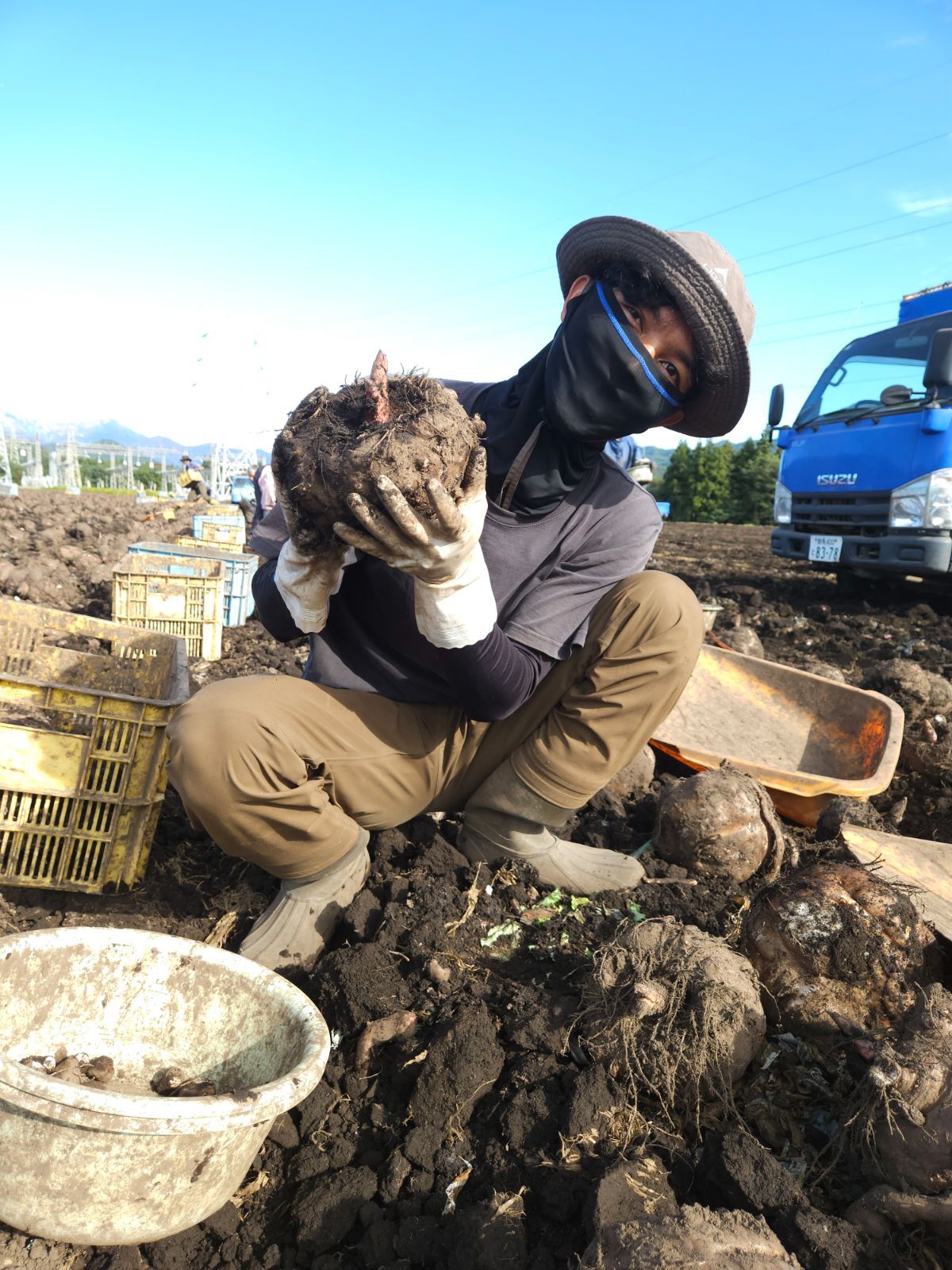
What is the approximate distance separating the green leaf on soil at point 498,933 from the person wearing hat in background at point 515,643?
27 centimetres

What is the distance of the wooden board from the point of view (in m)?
2.39

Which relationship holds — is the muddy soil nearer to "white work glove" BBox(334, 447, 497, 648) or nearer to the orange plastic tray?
"white work glove" BBox(334, 447, 497, 648)

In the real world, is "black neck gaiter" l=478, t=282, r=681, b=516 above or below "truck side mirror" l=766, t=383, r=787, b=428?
below

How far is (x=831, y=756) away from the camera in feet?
12.4

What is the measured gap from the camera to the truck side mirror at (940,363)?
20.9ft

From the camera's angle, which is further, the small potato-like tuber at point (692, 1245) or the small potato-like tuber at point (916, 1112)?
the small potato-like tuber at point (916, 1112)

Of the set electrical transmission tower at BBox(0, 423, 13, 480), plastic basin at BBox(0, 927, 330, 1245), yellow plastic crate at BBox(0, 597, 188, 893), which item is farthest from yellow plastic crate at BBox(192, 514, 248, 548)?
electrical transmission tower at BBox(0, 423, 13, 480)

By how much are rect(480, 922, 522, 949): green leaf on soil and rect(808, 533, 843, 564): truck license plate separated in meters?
6.26

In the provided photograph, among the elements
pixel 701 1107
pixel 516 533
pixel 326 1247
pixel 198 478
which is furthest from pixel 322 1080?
pixel 198 478

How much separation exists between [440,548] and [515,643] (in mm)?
618

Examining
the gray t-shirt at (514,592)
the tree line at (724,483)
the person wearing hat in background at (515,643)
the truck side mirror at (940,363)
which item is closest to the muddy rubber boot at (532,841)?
the person wearing hat in background at (515,643)

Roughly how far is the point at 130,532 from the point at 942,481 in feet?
33.8

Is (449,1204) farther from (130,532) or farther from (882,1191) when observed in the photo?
(130,532)

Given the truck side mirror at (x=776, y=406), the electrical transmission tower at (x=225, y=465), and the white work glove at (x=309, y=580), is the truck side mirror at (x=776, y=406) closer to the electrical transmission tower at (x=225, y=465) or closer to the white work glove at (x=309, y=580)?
the white work glove at (x=309, y=580)
